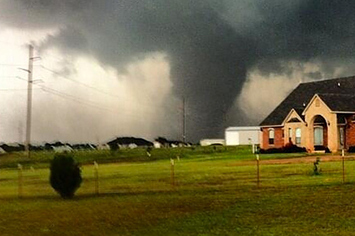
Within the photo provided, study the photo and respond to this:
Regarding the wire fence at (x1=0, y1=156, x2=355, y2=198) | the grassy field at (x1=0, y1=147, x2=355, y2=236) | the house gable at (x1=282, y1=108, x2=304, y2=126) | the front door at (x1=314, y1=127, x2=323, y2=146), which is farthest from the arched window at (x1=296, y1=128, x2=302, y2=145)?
the grassy field at (x1=0, y1=147, x2=355, y2=236)

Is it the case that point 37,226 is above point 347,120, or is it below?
below

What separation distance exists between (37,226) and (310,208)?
28.3ft

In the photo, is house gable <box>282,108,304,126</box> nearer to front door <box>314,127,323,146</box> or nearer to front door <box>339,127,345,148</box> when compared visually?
front door <box>314,127,323,146</box>

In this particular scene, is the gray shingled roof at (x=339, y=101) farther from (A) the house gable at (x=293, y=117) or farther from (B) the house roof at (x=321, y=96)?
(A) the house gable at (x=293, y=117)

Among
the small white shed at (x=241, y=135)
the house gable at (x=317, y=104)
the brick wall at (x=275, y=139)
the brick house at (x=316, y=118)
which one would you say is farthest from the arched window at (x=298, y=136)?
the small white shed at (x=241, y=135)

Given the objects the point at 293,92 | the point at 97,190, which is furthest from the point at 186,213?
the point at 293,92

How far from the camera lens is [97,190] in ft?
94.5

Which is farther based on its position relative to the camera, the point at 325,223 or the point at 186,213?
the point at 186,213

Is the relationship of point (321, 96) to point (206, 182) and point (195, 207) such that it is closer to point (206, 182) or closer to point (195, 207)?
point (206, 182)

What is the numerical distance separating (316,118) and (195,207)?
45387 mm

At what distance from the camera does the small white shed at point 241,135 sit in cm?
11650

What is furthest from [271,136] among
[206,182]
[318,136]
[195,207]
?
[195,207]

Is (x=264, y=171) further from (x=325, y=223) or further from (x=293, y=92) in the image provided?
(x=293, y=92)

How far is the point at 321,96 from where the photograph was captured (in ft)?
208
